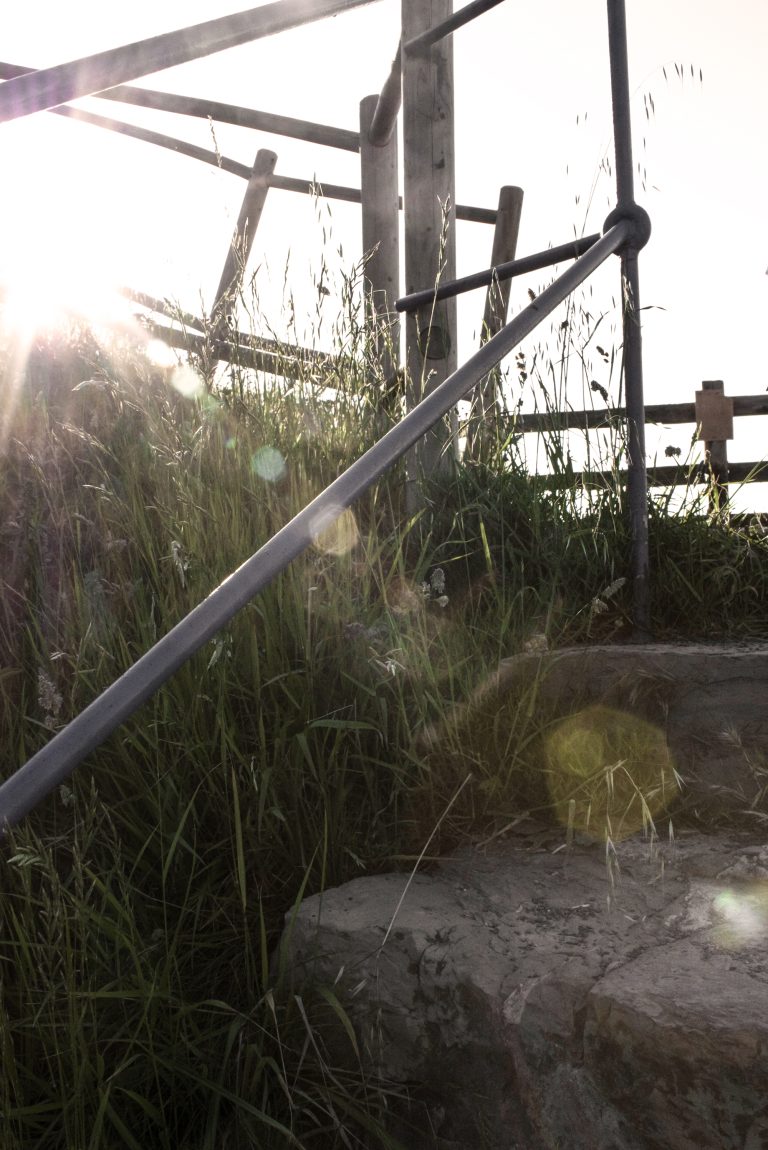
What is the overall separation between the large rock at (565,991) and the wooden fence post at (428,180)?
69.1 inches

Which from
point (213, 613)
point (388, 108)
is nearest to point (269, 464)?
point (213, 613)

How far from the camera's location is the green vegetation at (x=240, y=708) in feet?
4.58

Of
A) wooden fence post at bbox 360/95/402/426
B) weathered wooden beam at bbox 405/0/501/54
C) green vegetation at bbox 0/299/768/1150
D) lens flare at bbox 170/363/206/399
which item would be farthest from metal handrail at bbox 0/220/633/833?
wooden fence post at bbox 360/95/402/426

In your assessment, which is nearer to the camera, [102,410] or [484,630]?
[484,630]

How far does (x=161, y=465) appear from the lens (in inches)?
94.6

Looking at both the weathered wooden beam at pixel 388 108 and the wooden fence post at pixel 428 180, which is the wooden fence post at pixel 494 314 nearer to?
the wooden fence post at pixel 428 180

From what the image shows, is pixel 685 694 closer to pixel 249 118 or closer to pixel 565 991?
pixel 565 991

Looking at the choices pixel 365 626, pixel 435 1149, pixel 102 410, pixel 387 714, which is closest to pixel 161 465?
pixel 102 410

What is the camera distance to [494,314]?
262cm

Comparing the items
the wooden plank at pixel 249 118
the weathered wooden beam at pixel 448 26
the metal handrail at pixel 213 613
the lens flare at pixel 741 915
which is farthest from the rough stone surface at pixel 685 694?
the wooden plank at pixel 249 118

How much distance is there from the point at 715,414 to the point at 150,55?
244 inches

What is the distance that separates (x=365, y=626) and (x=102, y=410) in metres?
1.29

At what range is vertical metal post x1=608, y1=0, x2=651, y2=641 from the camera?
2.29m

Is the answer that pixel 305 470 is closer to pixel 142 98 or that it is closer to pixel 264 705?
pixel 264 705
